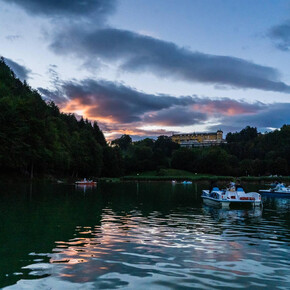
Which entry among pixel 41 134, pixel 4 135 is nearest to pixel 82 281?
pixel 4 135

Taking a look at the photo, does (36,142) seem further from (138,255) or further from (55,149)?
(138,255)

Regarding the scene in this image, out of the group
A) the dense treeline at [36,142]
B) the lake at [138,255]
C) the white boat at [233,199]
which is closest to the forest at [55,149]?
the dense treeline at [36,142]

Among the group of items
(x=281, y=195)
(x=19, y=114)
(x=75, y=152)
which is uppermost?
(x=19, y=114)

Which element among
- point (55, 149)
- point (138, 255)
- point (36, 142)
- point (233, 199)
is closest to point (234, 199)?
point (233, 199)

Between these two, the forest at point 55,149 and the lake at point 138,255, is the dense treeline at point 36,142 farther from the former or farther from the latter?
the lake at point 138,255

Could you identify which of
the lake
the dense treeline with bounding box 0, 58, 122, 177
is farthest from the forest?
the lake

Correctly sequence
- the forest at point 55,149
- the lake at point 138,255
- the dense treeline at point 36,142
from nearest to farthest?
the lake at point 138,255 < the dense treeline at point 36,142 < the forest at point 55,149

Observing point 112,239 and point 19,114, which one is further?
point 19,114

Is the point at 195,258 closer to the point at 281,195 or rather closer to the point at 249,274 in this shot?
the point at 249,274

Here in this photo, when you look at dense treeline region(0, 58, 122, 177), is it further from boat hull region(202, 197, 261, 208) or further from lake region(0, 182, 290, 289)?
lake region(0, 182, 290, 289)

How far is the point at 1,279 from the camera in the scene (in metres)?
10.5

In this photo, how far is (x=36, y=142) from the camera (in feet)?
299

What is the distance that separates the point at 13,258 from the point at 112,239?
5.71 m

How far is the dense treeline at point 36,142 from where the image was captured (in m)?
81.9
